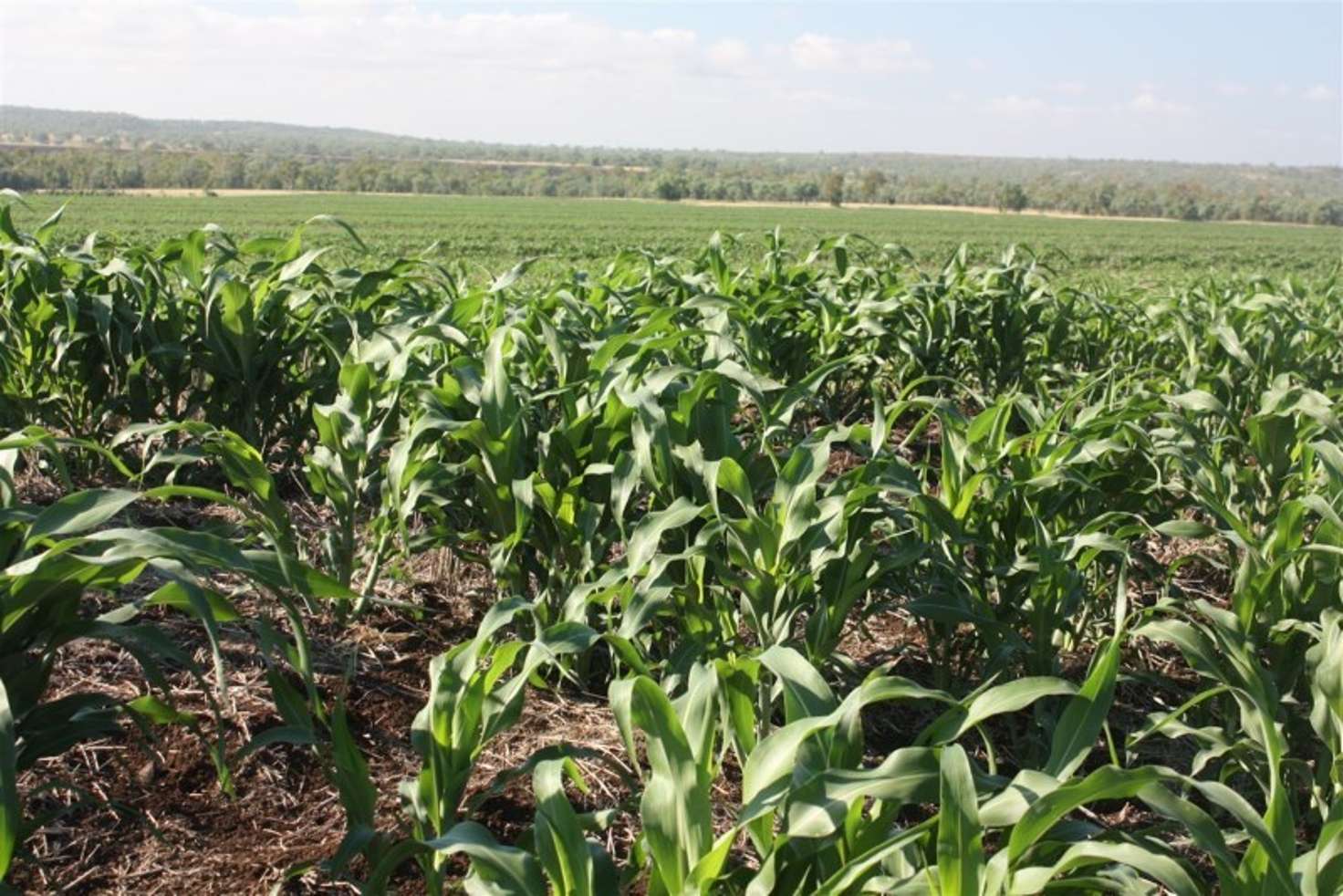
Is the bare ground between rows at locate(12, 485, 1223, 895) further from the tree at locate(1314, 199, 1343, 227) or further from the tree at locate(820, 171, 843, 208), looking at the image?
the tree at locate(1314, 199, 1343, 227)

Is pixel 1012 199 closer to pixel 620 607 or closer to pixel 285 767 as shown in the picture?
pixel 620 607

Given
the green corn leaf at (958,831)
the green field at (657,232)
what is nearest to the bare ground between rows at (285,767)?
the green corn leaf at (958,831)

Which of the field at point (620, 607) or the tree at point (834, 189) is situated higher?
the tree at point (834, 189)

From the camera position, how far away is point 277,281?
3762 mm

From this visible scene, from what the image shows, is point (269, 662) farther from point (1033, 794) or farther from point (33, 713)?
point (1033, 794)

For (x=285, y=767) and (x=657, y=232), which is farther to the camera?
(x=657, y=232)

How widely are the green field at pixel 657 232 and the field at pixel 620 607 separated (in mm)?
18638

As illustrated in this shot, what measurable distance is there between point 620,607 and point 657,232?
39070 mm

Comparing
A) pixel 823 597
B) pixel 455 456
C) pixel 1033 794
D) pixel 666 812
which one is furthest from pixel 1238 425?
pixel 666 812

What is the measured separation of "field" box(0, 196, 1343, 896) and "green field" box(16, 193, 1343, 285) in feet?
61.1

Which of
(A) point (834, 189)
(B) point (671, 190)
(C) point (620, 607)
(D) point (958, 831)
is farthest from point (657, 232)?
(A) point (834, 189)

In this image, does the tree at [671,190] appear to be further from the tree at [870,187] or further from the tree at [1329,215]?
the tree at [1329,215]

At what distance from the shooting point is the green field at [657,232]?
3130 cm

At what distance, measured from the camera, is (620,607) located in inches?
113
